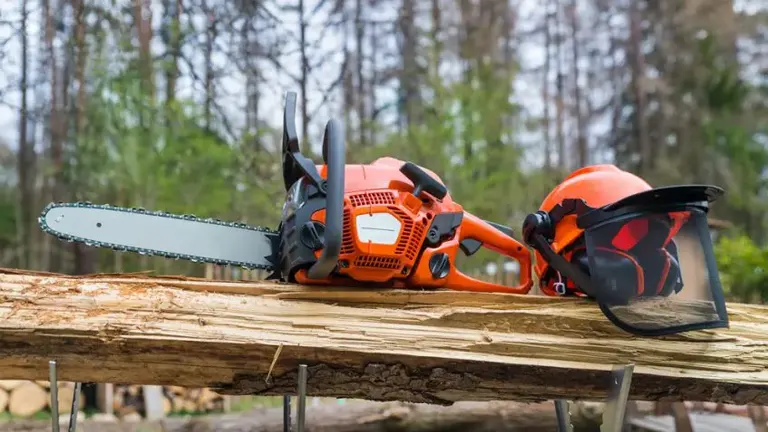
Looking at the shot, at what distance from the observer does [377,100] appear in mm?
4410

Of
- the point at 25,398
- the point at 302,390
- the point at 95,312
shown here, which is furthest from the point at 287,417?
the point at 25,398

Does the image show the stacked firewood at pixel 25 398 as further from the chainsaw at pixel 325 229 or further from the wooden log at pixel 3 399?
the chainsaw at pixel 325 229

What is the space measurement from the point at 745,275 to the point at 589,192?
253 cm

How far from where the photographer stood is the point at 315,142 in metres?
3.91

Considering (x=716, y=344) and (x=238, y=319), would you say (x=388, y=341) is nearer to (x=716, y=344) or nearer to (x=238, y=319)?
(x=238, y=319)

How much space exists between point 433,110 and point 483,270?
131 centimetres

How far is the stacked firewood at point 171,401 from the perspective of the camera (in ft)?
13.0

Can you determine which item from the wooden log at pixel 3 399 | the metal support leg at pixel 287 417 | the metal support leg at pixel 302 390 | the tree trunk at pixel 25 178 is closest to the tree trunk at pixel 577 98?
the metal support leg at pixel 287 417

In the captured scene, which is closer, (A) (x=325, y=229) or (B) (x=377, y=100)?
(A) (x=325, y=229)

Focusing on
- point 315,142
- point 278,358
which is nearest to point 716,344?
point 278,358

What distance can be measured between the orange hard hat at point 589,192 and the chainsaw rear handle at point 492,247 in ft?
0.19

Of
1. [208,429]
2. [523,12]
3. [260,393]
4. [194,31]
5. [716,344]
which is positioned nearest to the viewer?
[260,393]

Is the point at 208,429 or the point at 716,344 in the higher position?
the point at 716,344

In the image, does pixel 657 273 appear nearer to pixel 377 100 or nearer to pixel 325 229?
pixel 325 229
